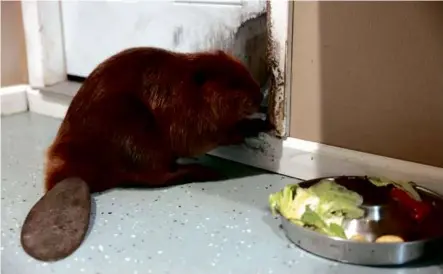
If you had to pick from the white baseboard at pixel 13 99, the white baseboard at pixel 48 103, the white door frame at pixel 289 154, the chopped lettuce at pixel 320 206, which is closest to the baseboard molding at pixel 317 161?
the white door frame at pixel 289 154

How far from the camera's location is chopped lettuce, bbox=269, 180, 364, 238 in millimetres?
888

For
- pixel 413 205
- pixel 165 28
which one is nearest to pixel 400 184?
pixel 413 205

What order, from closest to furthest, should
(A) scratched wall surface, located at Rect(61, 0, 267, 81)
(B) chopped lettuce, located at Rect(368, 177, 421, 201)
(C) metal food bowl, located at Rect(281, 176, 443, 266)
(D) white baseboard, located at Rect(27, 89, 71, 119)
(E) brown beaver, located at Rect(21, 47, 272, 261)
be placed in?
(C) metal food bowl, located at Rect(281, 176, 443, 266), (B) chopped lettuce, located at Rect(368, 177, 421, 201), (E) brown beaver, located at Rect(21, 47, 272, 261), (A) scratched wall surface, located at Rect(61, 0, 267, 81), (D) white baseboard, located at Rect(27, 89, 71, 119)

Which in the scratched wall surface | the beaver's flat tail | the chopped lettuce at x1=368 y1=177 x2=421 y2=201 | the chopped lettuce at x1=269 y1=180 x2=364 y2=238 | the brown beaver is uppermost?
the scratched wall surface

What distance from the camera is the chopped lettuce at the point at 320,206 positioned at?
0.89 m

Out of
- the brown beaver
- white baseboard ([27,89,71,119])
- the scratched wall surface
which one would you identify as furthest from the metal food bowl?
white baseboard ([27,89,71,119])

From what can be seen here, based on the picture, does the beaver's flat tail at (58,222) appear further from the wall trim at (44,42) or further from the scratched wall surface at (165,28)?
the wall trim at (44,42)

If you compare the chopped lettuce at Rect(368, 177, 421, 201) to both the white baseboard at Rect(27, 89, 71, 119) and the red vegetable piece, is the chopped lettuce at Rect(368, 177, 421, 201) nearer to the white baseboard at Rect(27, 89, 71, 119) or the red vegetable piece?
the red vegetable piece

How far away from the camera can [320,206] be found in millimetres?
924

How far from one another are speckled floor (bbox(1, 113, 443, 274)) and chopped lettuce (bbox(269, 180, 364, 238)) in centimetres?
4

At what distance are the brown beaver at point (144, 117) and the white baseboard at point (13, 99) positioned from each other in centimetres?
63

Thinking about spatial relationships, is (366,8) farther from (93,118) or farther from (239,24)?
(93,118)

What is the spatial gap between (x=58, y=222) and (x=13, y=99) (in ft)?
2.73

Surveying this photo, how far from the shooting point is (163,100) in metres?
1.06
